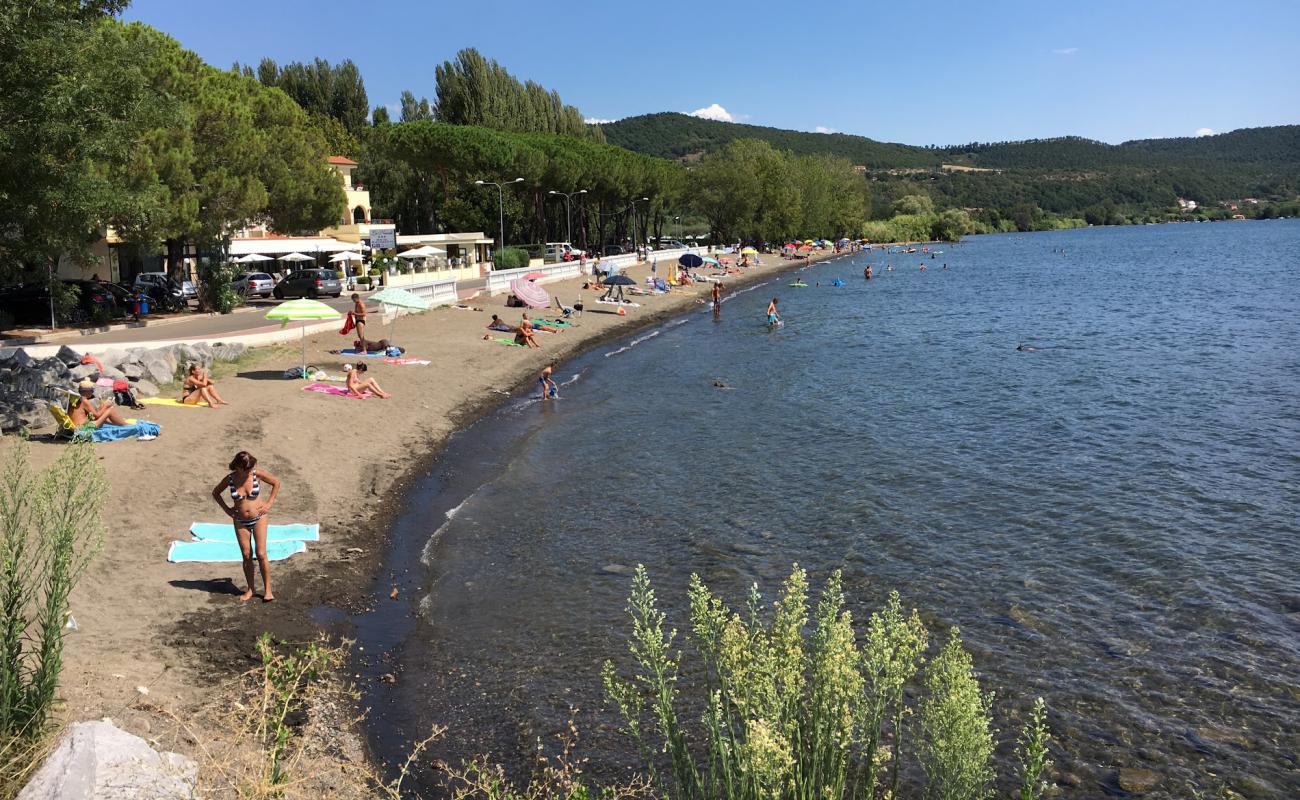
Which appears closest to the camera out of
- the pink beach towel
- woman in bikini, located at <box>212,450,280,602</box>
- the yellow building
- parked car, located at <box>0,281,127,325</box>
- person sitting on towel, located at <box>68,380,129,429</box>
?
woman in bikini, located at <box>212,450,280,602</box>

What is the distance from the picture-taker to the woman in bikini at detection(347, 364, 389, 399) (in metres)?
21.9

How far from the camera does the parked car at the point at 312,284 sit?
42750 millimetres

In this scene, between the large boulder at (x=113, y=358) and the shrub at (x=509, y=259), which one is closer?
the large boulder at (x=113, y=358)

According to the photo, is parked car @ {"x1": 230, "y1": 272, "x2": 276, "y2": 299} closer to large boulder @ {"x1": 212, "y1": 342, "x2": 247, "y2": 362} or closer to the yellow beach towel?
large boulder @ {"x1": 212, "y1": 342, "x2": 247, "y2": 362}

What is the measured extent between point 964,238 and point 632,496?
187550 mm

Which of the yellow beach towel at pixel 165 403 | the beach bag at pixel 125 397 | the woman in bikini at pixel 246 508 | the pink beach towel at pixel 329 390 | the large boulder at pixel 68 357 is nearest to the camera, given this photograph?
the woman in bikini at pixel 246 508

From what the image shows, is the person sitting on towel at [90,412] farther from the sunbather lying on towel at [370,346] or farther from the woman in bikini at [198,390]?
the sunbather lying on towel at [370,346]

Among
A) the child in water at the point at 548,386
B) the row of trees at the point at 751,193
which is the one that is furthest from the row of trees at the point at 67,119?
the row of trees at the point at 751,193

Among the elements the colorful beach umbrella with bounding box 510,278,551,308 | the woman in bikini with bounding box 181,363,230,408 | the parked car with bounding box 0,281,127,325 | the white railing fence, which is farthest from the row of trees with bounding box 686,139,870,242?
the woman in bikini with bounding box 181,363,230,408

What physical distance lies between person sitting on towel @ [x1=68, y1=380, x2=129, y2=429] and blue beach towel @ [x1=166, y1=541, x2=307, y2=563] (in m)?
4.16

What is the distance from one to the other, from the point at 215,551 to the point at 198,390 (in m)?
8.06

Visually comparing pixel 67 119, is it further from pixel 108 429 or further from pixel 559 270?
pixel 559 270

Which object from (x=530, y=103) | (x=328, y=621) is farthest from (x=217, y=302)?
(x=530, y=103)

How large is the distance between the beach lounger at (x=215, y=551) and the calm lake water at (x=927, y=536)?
5.00 ft
